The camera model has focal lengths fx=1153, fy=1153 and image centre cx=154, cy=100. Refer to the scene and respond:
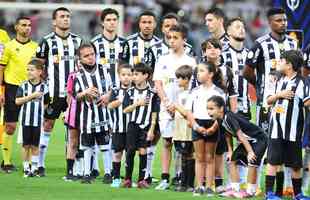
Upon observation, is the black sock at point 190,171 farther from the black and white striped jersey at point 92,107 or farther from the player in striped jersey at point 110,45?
the player in striped jersey at point 110,45

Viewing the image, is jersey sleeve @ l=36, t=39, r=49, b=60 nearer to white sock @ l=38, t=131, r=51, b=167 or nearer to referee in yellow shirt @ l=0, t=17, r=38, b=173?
referee in yellow shirt @ l=0, t=17, r=38, b=173

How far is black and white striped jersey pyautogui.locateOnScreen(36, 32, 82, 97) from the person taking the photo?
15844mm

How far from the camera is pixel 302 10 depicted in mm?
17047

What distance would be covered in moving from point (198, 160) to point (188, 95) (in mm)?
844

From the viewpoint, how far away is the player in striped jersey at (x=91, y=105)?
14898 mm

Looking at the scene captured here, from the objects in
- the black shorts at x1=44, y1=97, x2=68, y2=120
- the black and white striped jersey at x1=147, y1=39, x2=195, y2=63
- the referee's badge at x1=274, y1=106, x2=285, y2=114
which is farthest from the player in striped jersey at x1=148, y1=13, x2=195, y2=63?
the referee's badge at x1=274, y1=106, x2=285, y2=114

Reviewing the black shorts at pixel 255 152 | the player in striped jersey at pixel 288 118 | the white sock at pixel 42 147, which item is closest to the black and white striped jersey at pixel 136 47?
the white sock at pixel 42 147

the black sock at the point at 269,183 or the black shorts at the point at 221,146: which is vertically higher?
the black shorts at the point at 221,146

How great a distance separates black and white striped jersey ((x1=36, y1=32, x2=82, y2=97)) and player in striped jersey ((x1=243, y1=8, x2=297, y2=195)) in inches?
108

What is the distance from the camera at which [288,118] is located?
42.7ft

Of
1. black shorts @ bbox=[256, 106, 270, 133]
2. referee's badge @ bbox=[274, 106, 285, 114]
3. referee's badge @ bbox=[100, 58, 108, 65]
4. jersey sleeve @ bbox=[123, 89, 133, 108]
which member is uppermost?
referee's badge @ bbox=[100, 58, 108, 65]

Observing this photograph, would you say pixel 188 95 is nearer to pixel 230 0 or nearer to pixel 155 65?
pixel 155 65

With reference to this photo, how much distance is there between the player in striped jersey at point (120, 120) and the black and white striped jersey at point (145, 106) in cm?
18

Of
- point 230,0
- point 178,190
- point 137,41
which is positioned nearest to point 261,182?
point 178,190
